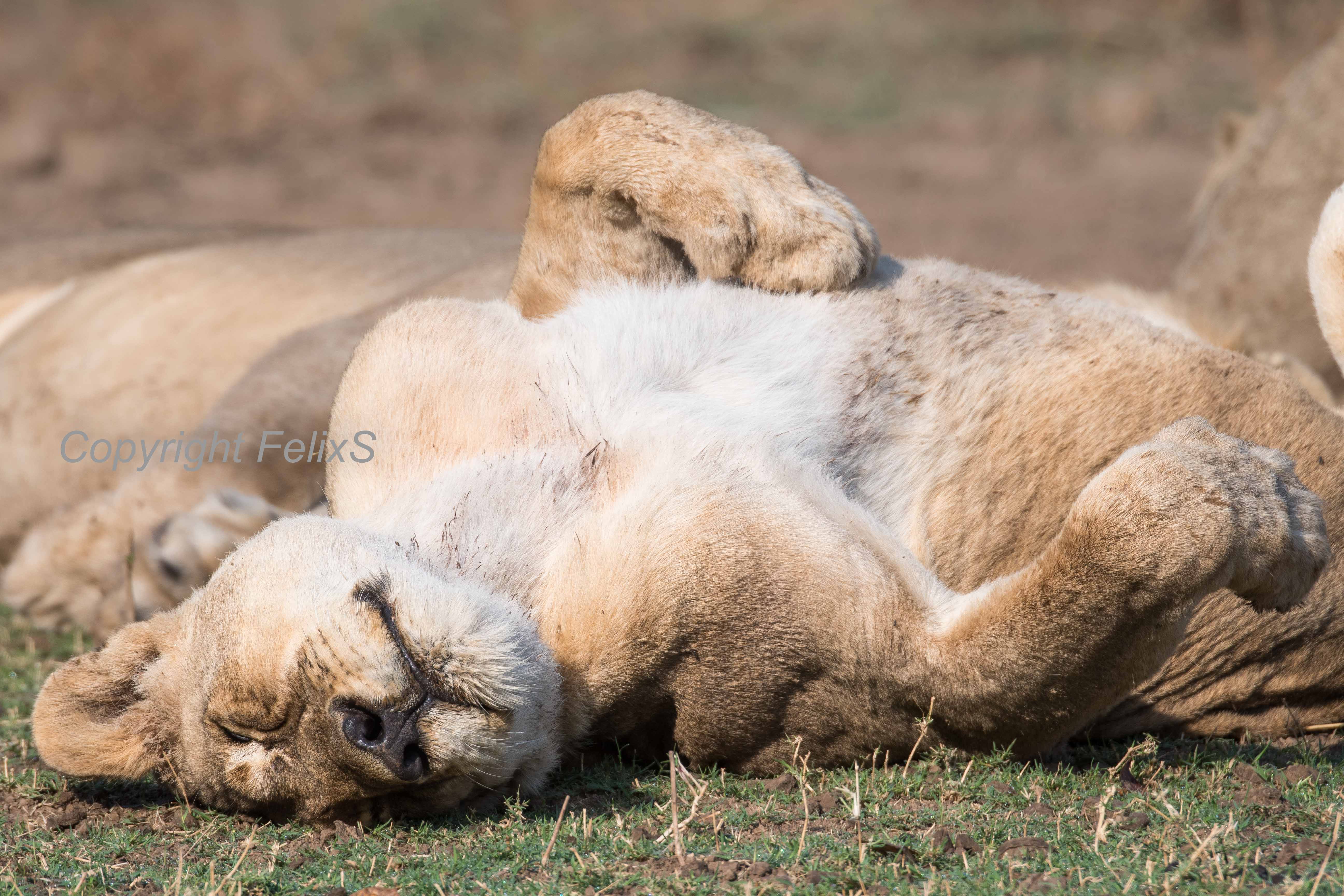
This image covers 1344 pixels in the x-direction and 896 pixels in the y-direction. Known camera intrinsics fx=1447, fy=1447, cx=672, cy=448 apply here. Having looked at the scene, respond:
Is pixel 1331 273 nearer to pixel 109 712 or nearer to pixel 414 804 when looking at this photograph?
pixel 414 804

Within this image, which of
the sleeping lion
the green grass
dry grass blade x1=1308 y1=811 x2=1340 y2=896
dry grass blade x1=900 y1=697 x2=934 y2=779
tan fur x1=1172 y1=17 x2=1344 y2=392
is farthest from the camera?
tan fur x1=1172 y1=17 x2=1344 y2=392

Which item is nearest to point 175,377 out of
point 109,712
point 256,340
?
point 256,340

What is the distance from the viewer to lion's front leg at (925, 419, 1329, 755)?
2389 mm

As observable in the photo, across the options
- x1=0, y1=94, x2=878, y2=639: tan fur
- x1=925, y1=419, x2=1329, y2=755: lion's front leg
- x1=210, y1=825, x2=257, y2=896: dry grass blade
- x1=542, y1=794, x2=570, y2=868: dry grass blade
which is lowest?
x1=210, y1=825, x2=257, y2=896: dry grass blade

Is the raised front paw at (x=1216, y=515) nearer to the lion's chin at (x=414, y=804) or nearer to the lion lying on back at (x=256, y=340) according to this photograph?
the lion's chin at (x=414, y=804)

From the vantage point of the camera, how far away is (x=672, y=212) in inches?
121

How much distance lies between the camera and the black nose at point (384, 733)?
2330 mm

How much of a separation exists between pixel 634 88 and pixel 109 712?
10473 millimetres

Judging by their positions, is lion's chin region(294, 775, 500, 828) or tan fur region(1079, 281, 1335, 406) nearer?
lion's chin region(294, 775, 500, 828)

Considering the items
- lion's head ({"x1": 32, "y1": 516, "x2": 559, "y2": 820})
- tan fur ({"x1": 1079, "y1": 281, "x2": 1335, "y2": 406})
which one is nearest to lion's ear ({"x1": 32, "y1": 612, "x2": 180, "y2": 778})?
lion's head ({"x1": 32, "y1": 516, "x2": 559, "y2": 820})

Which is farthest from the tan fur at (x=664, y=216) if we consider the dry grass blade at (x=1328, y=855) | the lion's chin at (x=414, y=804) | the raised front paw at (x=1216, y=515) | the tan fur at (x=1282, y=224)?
the tan fur at (x=1282, y=224)

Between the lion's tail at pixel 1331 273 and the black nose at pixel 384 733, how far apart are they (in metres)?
2.34

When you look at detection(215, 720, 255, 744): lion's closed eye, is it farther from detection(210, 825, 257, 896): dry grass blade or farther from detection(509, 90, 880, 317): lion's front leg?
detection(509, 90, 880, 317): lion's front leg

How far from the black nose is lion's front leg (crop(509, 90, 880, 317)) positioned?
1.16 meters
